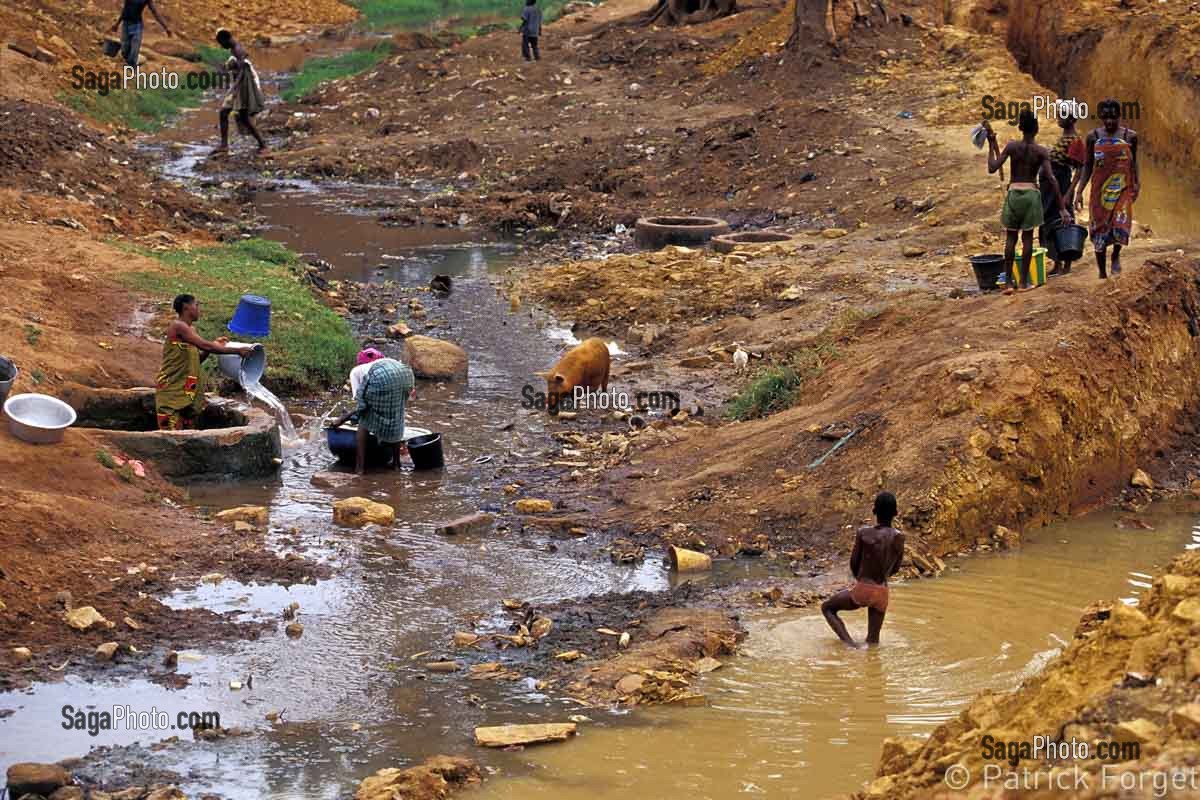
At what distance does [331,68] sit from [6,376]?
23.9 metres

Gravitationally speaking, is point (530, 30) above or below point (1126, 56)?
above

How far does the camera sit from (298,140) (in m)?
26.2

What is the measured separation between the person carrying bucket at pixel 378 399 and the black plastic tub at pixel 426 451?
111 millimetres

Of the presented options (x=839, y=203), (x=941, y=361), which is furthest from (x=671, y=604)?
(x=839, y=203)

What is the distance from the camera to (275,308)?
13703 millimetres

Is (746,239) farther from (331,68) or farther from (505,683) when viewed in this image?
(331,68)

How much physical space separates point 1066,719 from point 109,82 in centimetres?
2492

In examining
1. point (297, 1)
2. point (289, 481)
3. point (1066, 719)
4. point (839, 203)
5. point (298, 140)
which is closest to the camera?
point (1066, 719)

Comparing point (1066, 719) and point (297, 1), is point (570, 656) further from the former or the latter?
point (297, 1)

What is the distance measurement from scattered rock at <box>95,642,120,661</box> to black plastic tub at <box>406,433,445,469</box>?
3610 millimetres

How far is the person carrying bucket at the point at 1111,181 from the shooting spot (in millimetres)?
11766

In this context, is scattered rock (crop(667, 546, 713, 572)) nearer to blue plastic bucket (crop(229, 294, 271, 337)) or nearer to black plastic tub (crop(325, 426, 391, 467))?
black plastic tub (crop(325, 426, 391, 467))

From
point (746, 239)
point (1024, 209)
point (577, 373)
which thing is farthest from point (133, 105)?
point (1024, 209)

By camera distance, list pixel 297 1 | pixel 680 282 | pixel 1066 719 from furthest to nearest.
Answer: pixel 297 1 → pixel 680 282 → pixel 1066 719
